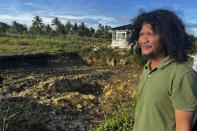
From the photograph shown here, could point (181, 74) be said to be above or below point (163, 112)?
above

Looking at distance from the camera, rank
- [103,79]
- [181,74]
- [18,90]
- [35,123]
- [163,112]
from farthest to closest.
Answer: [103,79] → [18,90] → [35,123] → [163,112] → [181,74]

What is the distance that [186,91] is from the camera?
3.08ft

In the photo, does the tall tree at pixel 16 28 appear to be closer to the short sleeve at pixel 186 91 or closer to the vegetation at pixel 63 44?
the vegetation at pixel 63 44

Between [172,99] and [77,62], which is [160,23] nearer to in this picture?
[172,99]

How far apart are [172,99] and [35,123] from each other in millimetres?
4949

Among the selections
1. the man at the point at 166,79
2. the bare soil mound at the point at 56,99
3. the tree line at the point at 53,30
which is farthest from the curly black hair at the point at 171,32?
the tree line at the point at 53,30

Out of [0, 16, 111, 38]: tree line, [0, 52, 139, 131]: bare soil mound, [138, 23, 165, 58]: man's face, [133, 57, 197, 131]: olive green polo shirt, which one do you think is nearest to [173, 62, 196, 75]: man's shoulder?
[133, 57, 197, 131]: olive green polo shirt

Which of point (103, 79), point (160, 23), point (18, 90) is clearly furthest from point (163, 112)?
point (103, 79)

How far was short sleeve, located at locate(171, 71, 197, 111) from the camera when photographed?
3.07ft

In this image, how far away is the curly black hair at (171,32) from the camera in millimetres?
1142

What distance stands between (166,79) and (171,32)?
36 cm

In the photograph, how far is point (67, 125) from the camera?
5.19 m

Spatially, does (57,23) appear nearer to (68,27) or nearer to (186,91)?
(68,27)

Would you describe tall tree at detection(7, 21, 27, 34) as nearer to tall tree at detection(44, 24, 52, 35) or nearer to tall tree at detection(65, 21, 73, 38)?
tall tree at detection(44, 24, 52, 35)
